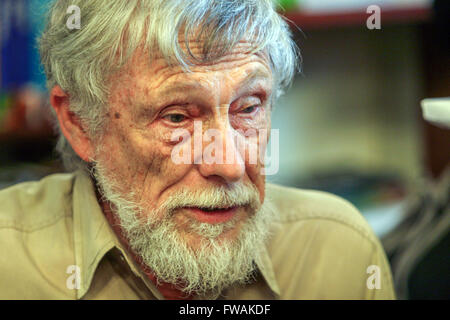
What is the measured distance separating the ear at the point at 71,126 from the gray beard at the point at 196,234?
0.15 ft

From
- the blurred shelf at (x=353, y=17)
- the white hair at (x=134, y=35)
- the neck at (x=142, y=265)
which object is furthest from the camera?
the blurred shelf at (x=353, y=17)

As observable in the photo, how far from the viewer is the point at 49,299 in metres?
0.96

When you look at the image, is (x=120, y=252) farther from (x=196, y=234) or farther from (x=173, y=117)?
(x=173, y=117)

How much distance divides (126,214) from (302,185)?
45.2 inches

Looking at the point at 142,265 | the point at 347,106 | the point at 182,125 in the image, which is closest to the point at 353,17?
the point at 347,106

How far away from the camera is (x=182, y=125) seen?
925 mm

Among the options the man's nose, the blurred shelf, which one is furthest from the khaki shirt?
the blurred shelf

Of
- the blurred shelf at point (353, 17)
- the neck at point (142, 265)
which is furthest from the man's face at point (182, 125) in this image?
the blurred shelf at point (353, 17)

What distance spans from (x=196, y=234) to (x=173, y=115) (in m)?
0.22

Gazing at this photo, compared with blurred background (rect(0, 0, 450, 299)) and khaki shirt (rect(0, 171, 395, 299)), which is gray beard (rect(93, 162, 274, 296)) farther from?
blurred background (rect(0, 0, 450, 299))

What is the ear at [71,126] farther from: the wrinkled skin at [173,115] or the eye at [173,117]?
the eye at [173,117]

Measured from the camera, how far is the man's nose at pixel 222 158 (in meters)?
0.89

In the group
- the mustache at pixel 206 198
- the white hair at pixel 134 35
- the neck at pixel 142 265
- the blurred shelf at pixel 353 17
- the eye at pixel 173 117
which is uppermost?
the blurred shelf at pixel 353 17

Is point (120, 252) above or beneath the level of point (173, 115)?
beneath
